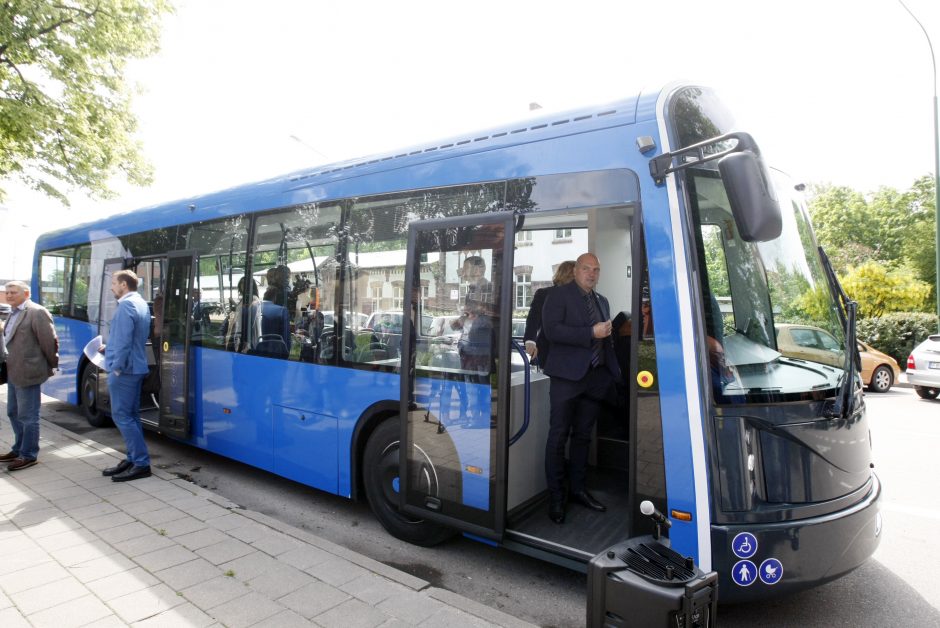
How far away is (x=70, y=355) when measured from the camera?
9.01 meters

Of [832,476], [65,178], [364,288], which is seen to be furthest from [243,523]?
[65,178]

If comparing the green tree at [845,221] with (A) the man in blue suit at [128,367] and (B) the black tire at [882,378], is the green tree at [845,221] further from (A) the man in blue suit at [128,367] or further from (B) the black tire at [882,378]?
(A) the man in blue suit at [128,367]

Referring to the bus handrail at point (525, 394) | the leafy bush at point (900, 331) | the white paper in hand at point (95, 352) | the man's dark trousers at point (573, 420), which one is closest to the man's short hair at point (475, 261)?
the bus handrail at point (525, 394)

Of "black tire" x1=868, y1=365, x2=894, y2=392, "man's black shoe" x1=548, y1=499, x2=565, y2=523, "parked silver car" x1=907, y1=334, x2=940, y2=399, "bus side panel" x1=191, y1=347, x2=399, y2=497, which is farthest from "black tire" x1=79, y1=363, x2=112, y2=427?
"black tire" x1=868, y1=365, x2=894, y2=392

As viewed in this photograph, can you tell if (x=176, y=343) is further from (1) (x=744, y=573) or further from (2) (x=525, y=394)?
(1) (x=744, y=573)

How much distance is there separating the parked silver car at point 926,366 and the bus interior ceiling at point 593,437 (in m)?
10.7

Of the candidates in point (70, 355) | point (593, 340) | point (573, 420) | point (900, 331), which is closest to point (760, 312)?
point (593, 340)

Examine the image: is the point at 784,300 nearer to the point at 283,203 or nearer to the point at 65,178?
the point at 283,203

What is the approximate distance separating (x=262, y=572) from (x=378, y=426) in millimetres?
1309

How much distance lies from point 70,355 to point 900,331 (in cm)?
2197

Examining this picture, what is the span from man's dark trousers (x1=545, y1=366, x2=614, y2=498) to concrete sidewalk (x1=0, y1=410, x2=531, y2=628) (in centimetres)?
115

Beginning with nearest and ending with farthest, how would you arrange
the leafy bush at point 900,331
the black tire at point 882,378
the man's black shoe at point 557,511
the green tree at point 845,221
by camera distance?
the man's black shoe at point 557,511 → the black tire at point 882,378 → the leafy bush at point 900,331 → the green tree at point 845,221

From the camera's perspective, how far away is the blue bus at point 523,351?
9.84ft

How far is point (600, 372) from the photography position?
419 cm
